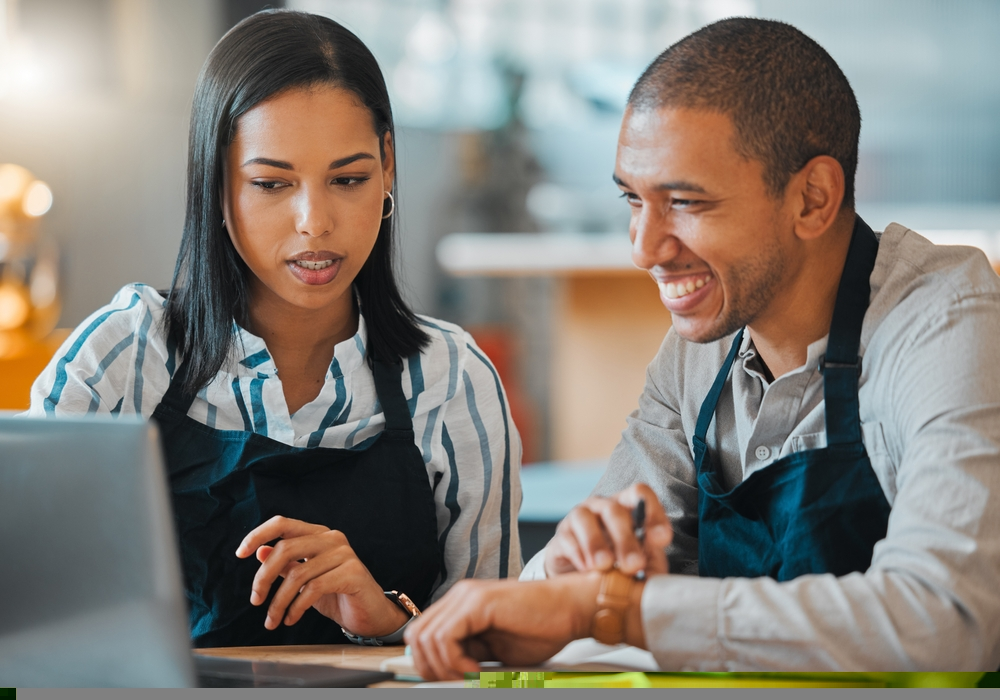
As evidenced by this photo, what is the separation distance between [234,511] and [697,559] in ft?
1.89

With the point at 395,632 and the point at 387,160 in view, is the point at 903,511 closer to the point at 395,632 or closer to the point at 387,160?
the point at 395,632

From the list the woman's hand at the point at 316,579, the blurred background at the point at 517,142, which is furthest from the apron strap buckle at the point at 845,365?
the blurred background at the point at 517,142

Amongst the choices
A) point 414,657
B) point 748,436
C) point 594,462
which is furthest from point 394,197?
point 594,462

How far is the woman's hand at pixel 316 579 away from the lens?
1.14 metres

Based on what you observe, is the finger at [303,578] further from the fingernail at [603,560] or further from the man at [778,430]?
the fingernail at [603,560]

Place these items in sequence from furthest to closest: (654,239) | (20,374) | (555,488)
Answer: (555,488), (20,374), (654,239)

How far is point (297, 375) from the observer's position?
4.93 feet

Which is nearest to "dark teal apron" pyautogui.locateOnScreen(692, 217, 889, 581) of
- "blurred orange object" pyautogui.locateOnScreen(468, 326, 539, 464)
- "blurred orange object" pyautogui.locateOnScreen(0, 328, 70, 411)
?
"blurred orange object" pyautogui.locateOnScreen(0, 328, 70, 411)

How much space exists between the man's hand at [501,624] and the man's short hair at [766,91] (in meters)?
0.47

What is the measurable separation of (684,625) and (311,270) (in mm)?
707

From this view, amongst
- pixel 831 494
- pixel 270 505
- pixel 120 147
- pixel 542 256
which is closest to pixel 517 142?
pixel 542 256

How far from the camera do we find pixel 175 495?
4.50 feet

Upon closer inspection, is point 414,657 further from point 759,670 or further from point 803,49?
point 803,49

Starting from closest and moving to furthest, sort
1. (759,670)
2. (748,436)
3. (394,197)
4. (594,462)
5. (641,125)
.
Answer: (759,670) < (641,125) < (748,436) < (394,197) < (594,462)
